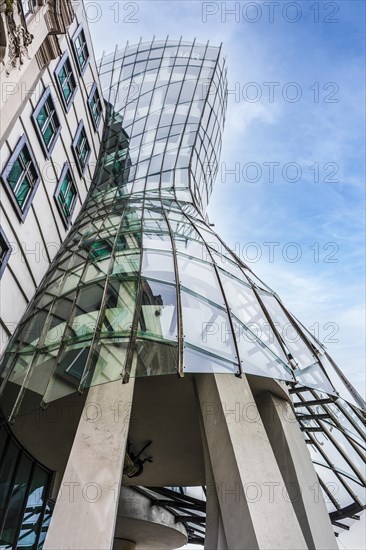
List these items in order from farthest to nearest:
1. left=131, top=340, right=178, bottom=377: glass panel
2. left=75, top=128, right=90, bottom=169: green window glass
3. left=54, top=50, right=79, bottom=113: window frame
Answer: left=75, top=128, right=90, bottom=169: green window glass → left=54, top=50, right=79, bottom=113: window frame → left=131, top=340, right=178, bottom=377: glass panel

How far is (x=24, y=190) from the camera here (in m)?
10.7

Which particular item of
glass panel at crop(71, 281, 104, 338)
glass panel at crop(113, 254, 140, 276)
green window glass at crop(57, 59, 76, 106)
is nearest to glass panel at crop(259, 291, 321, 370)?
glass panel at crop(113, 254, 140, 276)

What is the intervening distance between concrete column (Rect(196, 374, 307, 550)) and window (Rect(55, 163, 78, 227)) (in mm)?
7834

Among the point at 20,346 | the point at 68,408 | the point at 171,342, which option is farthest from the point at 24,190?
the point at 171,342

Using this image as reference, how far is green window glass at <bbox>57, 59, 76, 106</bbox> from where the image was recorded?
1312 centimetres

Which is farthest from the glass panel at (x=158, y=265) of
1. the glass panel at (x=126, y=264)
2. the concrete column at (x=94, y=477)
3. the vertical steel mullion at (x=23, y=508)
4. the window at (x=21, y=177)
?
the vertical steel mullion at (x=23, y=508)

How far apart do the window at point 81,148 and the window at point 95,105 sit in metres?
1.47

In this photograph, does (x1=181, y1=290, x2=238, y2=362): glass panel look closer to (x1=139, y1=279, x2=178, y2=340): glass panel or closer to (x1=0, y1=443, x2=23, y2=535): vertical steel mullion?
(x1=139, y1=279, x2=178, y2=340): glass panel

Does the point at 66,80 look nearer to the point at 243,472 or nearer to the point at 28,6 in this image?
the point at 28,6

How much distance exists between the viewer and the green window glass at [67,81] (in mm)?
13125

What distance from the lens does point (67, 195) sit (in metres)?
13.9

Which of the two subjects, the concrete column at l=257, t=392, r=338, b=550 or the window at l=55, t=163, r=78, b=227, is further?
the window at l=55, t=163, r=78, b=227

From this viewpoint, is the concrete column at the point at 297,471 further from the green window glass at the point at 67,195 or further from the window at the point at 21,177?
the green window glass at the point at 67,195

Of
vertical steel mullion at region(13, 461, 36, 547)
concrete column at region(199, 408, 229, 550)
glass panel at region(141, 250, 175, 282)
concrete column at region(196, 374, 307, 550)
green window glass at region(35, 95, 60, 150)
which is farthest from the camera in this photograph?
green window glass at region(35, 95, 60, 150)
